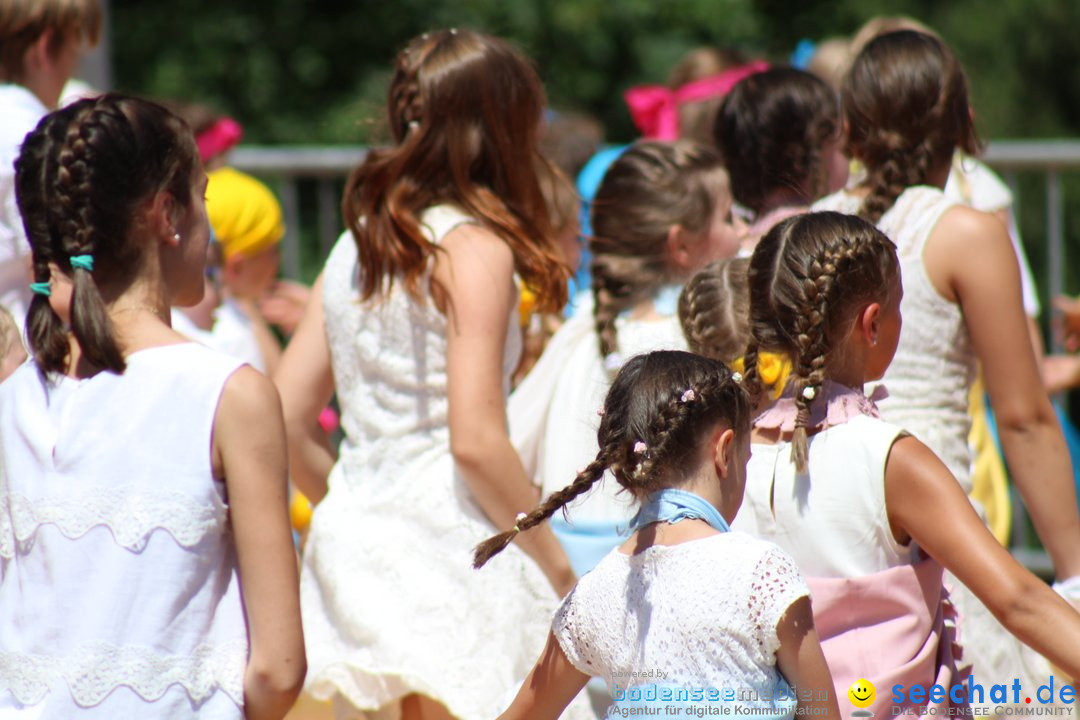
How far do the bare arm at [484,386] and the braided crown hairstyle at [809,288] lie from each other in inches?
24.5

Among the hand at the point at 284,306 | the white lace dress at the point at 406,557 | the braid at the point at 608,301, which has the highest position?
the braid at the point at 608,301

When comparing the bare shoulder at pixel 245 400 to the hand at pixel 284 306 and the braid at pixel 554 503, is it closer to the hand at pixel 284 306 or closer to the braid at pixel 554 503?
the braid at pixel 554 503

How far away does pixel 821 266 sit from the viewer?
7.81 ft

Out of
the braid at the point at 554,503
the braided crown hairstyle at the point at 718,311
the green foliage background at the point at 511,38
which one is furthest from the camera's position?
the green foliage background at the point at 511,38

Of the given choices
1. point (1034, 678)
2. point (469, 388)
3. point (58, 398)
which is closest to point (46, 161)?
point (58, 398)

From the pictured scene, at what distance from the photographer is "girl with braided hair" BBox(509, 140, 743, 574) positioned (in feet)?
10.7

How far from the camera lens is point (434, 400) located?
10.1ft

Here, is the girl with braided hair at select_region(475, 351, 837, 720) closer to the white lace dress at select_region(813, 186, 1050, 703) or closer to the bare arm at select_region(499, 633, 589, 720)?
the bare arm at select_region(499, 633, 589, 720)

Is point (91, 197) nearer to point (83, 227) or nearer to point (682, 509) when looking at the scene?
point (83, 227)

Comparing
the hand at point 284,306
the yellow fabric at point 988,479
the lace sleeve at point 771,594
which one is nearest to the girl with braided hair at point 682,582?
the lace sleeve at point 771,594

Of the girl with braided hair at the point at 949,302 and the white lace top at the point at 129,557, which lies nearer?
the white lace top at the point at 129,557

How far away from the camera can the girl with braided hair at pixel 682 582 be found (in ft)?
6.72

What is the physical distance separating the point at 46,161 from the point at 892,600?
1.57 m

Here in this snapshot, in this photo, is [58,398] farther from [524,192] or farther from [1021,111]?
[1021,111]
